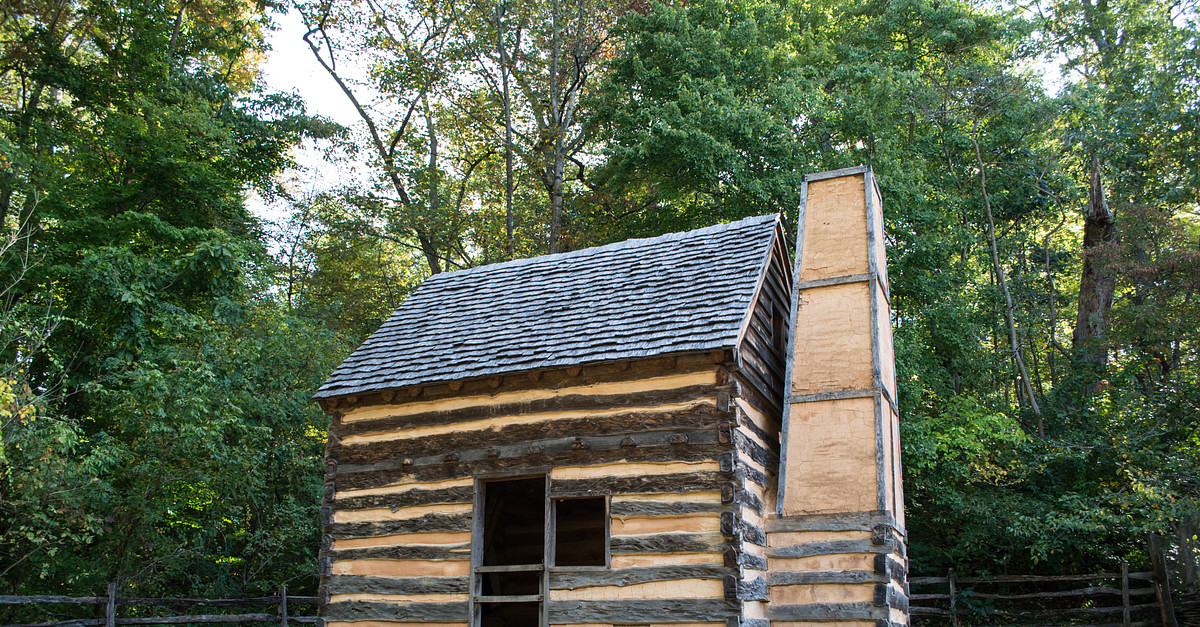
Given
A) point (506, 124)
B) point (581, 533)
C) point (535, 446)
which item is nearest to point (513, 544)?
point (581, 533)

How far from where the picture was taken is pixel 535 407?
862cm

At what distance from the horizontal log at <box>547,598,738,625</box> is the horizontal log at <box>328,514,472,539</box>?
1.36 metres

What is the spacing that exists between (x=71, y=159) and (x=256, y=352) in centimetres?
729

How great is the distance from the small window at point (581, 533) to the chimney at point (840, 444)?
3773mm

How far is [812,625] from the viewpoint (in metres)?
7.79

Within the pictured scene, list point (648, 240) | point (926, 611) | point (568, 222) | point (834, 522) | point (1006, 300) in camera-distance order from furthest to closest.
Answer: point (568, 222), point (1006, 300), point (926, 611), point (648, 240), point (834, 522)

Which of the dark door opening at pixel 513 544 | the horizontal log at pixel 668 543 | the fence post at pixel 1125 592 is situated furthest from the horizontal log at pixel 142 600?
the fence post at pixel 1125 592

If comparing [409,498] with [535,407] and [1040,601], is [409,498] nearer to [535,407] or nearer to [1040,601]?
[535,407]

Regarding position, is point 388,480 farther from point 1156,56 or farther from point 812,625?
point 1156,56

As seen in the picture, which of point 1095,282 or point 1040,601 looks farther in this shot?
point 1095,282

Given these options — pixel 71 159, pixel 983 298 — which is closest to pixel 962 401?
pixel 983 298

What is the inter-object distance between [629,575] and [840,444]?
8.18 feet

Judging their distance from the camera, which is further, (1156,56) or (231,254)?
(1156,56)

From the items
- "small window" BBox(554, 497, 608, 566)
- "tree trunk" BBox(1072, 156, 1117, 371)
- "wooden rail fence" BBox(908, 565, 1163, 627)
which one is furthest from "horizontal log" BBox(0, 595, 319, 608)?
"tree trunk" BBox(1072, 156, 1117, 371)
